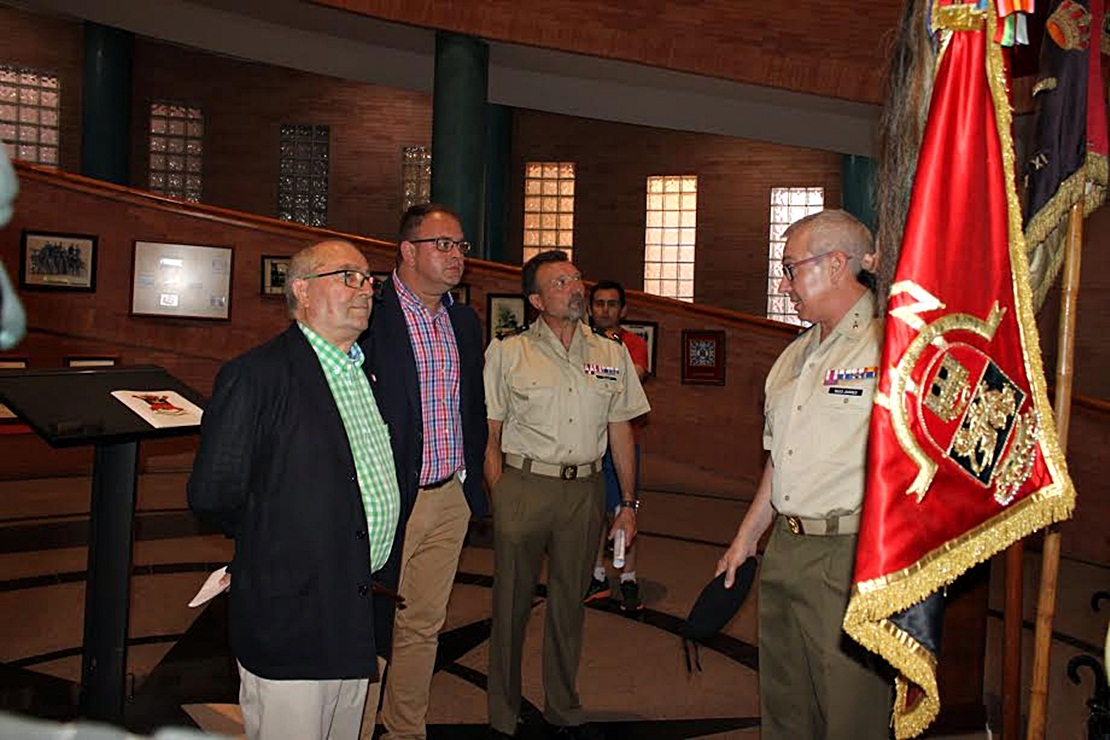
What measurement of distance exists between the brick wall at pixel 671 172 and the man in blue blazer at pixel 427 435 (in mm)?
14747

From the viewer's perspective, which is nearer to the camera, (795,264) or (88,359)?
(795,264)

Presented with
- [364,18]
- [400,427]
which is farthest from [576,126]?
[400,427]

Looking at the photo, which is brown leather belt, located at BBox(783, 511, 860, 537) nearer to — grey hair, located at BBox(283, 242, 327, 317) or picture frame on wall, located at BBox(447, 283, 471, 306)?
grey hair, located at BBox(283, 242, 327, 317)

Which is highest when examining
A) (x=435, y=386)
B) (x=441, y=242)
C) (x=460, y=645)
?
(x=441, y=242)

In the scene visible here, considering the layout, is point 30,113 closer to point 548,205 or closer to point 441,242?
point 548,205

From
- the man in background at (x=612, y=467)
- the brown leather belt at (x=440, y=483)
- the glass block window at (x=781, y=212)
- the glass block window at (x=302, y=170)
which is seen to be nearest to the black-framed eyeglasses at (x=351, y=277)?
the brown leather belt at (x=440, y=483)

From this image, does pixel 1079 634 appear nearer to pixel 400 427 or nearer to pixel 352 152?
pixel 400 427

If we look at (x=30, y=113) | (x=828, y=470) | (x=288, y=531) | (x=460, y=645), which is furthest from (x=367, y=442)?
(x=30, y=113)

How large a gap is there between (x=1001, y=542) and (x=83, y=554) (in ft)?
20.4

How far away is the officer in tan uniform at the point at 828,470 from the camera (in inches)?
117

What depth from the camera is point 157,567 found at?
265 inches

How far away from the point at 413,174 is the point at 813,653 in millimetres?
16867

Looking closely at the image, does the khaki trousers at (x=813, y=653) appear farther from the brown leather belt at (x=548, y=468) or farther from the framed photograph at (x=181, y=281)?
the framed photograph at (x=181, y=281)

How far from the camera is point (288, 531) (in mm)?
2738
